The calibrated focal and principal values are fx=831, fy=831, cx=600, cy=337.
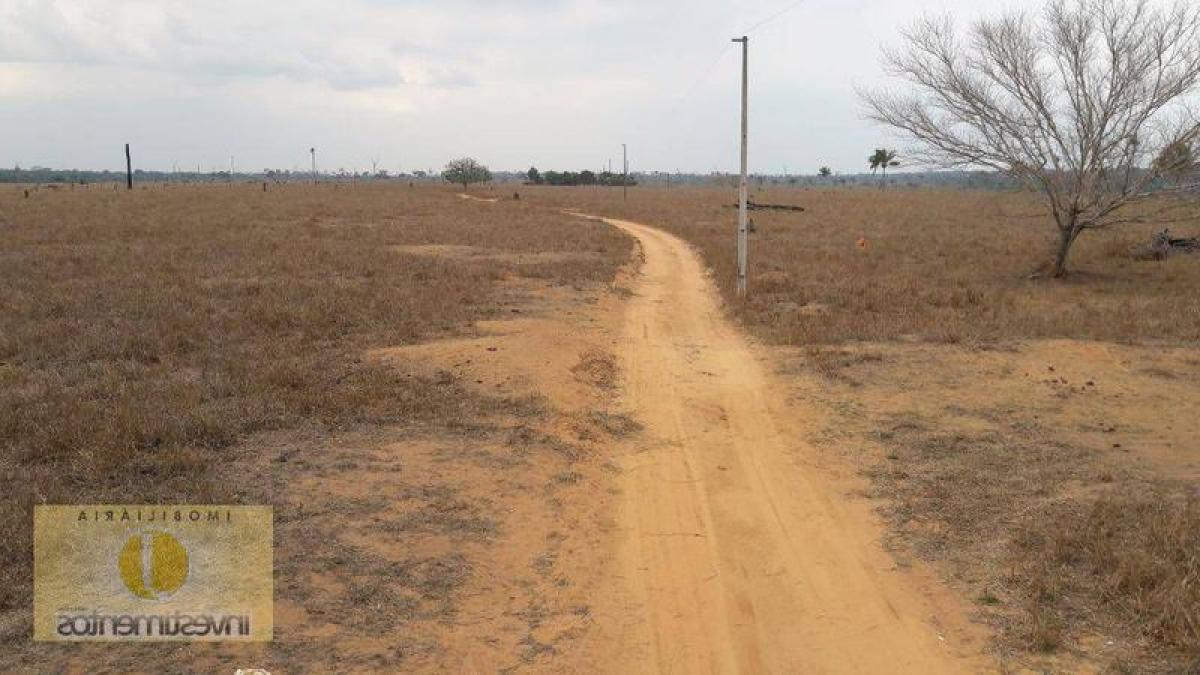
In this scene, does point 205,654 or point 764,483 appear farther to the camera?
point 764,483

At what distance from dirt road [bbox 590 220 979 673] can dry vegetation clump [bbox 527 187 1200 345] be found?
13.8 feet

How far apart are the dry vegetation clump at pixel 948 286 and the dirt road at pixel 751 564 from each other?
4.22 metres

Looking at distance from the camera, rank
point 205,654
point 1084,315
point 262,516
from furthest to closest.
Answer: point 1084,315
point 262,516
point 205,654

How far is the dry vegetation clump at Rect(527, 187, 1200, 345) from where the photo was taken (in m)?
12.5

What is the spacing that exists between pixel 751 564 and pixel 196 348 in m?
8.06

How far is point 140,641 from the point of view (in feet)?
13.8

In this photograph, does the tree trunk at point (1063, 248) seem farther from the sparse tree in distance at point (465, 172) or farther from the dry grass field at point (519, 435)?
the sparse tree in distance at point (465, 172)

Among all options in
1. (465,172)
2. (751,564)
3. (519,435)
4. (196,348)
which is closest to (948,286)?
(519,435)

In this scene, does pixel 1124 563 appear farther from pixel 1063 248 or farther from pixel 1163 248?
pixel 1163 248

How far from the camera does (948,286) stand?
1734 cm

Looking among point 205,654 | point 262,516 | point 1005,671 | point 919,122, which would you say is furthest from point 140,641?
point 919,122

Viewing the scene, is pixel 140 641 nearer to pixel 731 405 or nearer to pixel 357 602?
pixel 357 602

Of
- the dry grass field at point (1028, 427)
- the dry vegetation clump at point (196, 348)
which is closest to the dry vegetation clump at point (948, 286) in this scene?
the dry grass field at point (1028, 427)

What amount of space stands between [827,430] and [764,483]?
163 cm
